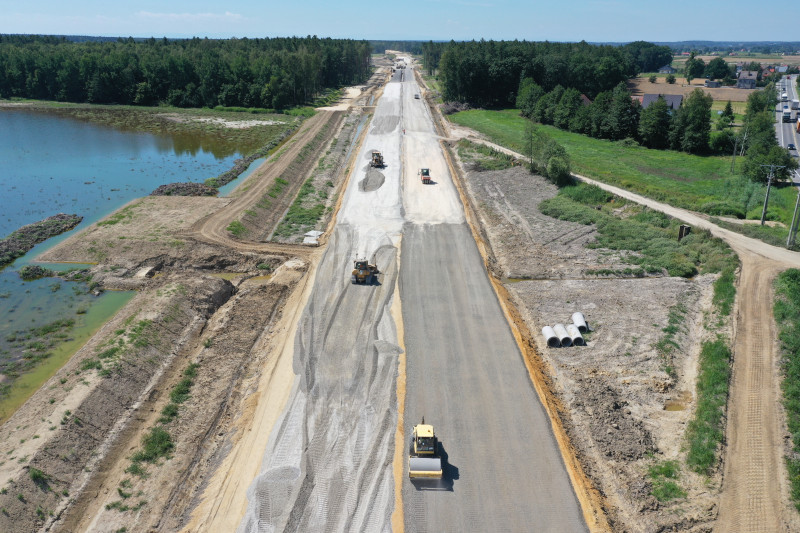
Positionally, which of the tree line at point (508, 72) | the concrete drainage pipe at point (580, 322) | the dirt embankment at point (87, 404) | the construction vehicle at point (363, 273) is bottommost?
the dirt embankment at point (87, 404)

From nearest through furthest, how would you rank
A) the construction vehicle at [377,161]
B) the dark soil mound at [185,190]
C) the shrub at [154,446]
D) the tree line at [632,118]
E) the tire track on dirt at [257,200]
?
the shrub at [154,446]
the tire track on dirt at [257,200]
the dark soil mound at [185,190]
the construction vehicle at [377,161]
the tree line at [632,118]

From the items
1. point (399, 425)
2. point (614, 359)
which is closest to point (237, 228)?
point (399, 425)

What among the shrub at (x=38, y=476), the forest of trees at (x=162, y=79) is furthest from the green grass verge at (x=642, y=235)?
the forest of trees at (x=162, y=79)

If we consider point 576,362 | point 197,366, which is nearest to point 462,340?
point 576,362

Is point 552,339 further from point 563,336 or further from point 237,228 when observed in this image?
point 237,228

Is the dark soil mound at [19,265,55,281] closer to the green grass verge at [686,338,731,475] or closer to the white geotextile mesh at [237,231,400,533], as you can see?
the white geotextile mesh at [237,231,400,533]

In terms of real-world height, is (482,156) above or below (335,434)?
above

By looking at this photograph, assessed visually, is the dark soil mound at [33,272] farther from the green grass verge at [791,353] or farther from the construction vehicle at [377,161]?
the green grass verge at [791,353]
